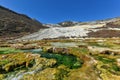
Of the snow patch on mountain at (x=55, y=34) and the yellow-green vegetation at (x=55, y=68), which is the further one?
the snow patch on mountain at (x=55, y=34)

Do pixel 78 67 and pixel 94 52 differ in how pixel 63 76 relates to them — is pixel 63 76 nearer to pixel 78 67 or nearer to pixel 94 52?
pixel 78 67

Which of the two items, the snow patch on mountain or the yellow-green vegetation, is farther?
the snow patch on mountain

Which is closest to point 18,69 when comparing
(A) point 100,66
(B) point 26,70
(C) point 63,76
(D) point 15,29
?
(B) point 26,70

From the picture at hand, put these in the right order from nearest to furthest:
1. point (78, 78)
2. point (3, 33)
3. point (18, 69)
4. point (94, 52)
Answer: point (78, 78) → point (18, 69) → point (94, 52) → point (3, 33)

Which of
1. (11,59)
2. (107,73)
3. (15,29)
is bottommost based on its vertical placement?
(107,73)

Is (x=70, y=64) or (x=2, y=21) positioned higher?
(x=2, y=21)

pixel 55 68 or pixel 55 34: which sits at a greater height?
pixel 55 34

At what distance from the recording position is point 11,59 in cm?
3334

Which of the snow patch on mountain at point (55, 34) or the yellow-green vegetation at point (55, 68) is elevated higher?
the snow patch on mountain at point (55, 34)

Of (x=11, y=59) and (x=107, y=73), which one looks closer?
(x=107, y=73)

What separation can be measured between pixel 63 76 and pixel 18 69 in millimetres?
7505

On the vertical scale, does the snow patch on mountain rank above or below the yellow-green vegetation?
above

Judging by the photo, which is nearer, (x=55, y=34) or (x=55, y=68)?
(x=55, y=68)

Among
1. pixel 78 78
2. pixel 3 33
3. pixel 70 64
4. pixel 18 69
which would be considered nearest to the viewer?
pixel 78 78
